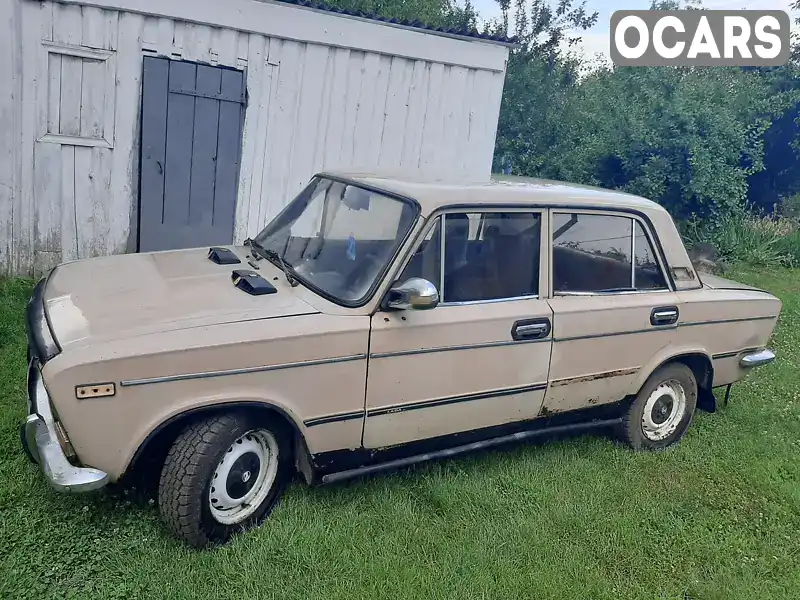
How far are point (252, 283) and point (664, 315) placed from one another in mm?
2643

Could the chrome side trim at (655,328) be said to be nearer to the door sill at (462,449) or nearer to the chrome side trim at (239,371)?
the door sill at (462,449)

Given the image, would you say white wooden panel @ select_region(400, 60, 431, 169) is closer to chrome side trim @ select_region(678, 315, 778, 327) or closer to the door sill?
chrome side trim @ select_region(678, 315, 778, 327)

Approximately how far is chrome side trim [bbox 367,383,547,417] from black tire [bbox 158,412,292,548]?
68 cm

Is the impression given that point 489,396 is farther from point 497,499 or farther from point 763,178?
point 763,178

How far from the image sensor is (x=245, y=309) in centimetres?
318

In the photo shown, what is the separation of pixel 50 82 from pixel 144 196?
1374 mm

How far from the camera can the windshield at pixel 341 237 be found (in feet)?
11.3

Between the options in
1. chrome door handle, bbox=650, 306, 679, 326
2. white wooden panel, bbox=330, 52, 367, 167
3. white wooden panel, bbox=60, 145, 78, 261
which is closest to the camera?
chrome door handle, bbox=650, 306, 679, 326


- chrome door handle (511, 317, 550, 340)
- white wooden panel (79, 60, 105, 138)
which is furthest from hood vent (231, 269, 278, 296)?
white wooden panel (79, 60, 105, 138)

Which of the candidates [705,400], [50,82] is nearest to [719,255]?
[705,400]

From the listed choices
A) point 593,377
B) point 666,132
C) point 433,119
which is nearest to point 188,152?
point 433,119

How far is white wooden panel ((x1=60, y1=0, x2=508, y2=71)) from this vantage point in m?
Result: 6.64

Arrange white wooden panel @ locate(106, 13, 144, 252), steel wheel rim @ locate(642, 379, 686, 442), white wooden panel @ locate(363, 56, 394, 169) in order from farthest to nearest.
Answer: white wooden panel @ locate(363, 56, 394, 169) < white wooden panel @ locate(106, 13, 144, 252) < steel wheel rim @ locate(642, 379, 686, 442)

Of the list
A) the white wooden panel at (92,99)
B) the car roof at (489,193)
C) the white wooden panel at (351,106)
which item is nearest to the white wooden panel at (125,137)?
the white wooden panel at (92,99)
